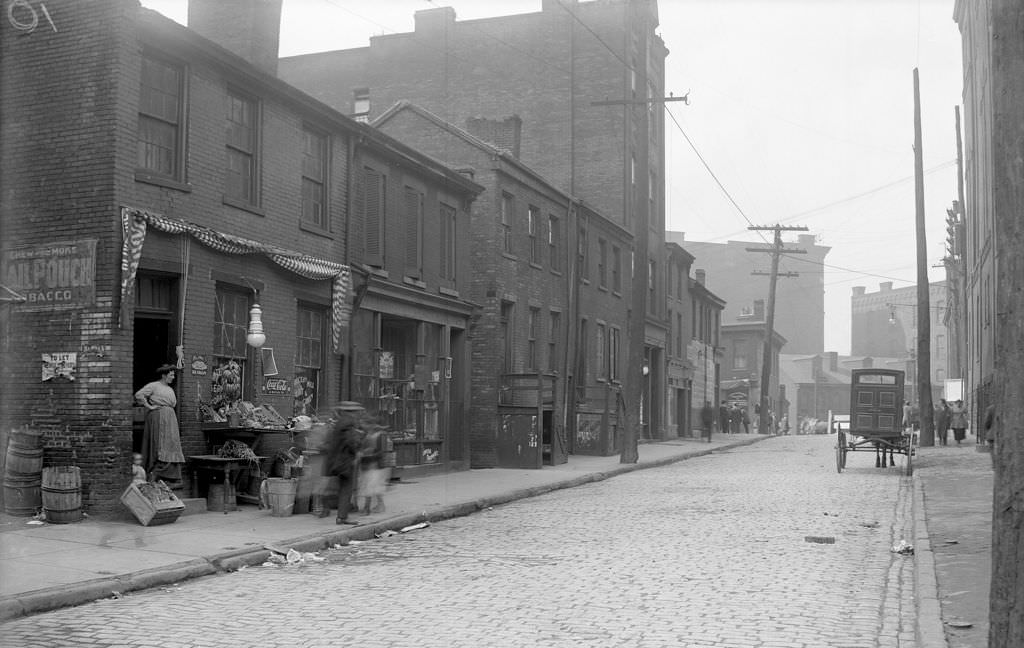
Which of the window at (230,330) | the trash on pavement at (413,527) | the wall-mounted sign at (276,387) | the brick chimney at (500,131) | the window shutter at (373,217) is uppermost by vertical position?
the brick chimney at (500,131)

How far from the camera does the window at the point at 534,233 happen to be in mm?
29625

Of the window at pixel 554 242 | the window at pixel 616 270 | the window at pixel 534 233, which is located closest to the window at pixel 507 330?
the window at pixel 534 233

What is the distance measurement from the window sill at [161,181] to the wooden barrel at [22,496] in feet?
13.4

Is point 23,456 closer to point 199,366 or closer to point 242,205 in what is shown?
point 199,366

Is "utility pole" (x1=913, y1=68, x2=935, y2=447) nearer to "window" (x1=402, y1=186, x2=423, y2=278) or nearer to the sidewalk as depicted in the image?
the sidewalk

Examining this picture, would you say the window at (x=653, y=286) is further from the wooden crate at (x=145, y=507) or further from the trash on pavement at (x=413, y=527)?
the wooden crate at (x=145, y=507)

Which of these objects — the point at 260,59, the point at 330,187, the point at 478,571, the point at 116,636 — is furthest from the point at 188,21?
the point at 116,636

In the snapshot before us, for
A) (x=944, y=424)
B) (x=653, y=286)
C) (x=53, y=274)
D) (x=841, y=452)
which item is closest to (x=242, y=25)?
(x=53, y=274)

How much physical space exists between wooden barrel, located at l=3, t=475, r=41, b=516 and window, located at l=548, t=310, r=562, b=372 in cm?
1910

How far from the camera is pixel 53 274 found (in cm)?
1380

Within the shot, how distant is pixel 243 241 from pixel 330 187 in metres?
3.63

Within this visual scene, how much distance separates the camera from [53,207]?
13836 millimetres

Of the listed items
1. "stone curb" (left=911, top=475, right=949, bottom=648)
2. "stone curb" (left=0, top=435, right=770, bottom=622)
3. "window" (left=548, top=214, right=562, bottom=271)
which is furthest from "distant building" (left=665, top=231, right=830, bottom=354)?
"stone curb" (left=911, top=475, right=949, bottom=648)

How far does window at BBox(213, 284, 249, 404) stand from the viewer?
15688 millimetres
